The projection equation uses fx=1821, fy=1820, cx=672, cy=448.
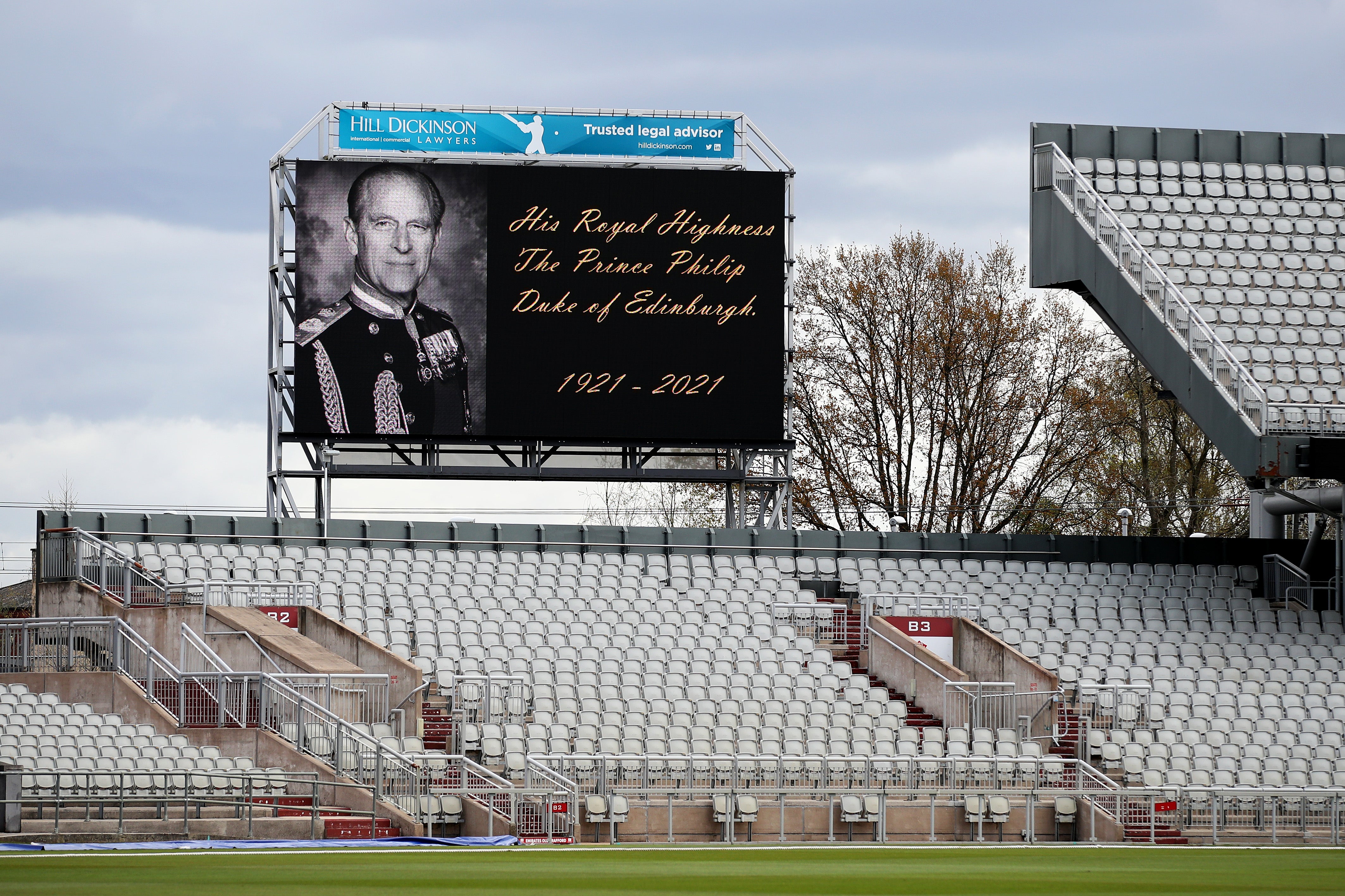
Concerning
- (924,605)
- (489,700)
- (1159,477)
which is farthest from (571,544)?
(1159,477)

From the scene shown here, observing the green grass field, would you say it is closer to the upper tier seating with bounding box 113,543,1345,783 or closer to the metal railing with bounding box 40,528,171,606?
the upper tier seating with bounding box 113,543,1345,783

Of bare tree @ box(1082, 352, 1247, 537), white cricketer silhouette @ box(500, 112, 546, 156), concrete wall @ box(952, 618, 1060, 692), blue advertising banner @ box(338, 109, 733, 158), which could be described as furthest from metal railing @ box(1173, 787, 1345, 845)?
bare tree @ box(1082, 352, 1247, 537)

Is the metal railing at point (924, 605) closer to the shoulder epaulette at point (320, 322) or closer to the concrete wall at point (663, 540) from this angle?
the concrete wall at point (663, 540)

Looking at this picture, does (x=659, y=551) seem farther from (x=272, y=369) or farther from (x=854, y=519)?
(x=854, y=519)

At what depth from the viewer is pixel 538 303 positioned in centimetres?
2977

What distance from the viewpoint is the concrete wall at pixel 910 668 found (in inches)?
974

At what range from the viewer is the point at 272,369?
2947 cm

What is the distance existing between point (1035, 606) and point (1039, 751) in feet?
18.4

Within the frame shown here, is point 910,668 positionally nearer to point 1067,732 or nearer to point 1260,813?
point 1067,732

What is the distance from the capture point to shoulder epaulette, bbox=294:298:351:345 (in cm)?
Answer: 2889

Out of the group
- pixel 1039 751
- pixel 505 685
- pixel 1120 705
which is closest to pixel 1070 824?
pixel 1039 751

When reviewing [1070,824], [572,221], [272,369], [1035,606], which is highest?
[572,221]

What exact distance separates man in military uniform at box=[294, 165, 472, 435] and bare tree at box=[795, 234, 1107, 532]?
1372cm

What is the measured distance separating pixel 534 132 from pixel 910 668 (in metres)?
11.3
